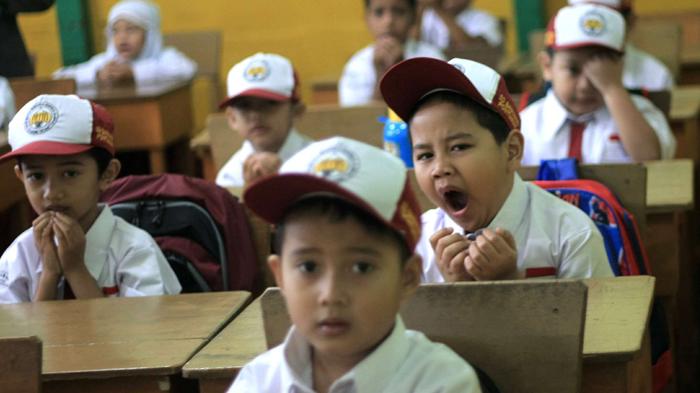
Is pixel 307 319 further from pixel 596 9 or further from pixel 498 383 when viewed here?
pixel 596 9

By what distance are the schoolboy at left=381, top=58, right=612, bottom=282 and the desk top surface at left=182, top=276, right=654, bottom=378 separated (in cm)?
17

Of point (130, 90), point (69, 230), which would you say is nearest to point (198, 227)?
point (69, 230)

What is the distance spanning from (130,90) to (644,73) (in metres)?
2.35

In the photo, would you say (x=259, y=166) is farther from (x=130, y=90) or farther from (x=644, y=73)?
(x=644, y=73)

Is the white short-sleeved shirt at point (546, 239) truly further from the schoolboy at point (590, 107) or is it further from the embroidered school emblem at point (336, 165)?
the schoolboy at point (590, 107)

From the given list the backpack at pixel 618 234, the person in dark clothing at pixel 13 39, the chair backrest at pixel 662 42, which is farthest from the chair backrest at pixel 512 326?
the chair backrest at pixel 662 42

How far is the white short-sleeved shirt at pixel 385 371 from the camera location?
5.82 ft

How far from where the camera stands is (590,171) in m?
3.04

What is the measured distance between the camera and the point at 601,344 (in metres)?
2.06

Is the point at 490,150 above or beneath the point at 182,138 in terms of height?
above

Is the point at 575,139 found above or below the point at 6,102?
below

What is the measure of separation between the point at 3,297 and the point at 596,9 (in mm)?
2112

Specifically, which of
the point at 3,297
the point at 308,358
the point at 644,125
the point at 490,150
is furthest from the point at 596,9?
the point at 308,358

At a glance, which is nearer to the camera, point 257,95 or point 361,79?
point 257,95
